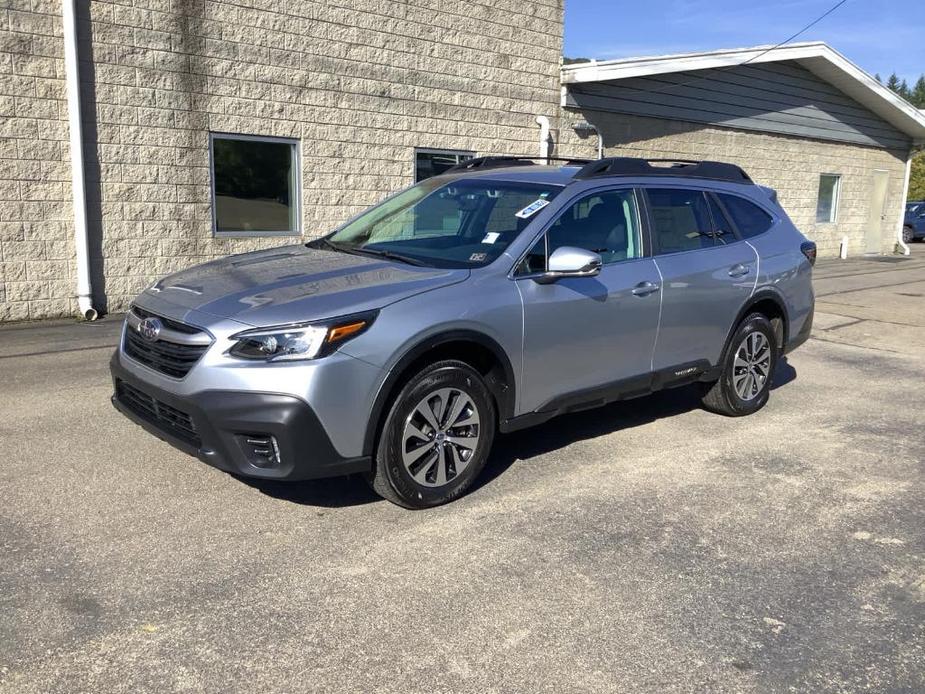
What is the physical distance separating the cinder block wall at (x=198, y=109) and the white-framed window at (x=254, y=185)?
140 mm

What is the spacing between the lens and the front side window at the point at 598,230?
15.6 feet

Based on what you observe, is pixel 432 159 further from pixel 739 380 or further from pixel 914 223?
pixel 914 223

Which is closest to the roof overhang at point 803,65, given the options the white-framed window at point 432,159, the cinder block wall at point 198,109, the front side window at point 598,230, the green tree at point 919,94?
the cinder block wall at point 198,109

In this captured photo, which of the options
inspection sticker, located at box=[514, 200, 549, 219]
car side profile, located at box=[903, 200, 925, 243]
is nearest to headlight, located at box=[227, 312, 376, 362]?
inspection sticker, located at box=[514, 200, 549, 219]

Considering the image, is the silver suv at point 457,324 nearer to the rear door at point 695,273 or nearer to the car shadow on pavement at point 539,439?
the rear door at point 695,273

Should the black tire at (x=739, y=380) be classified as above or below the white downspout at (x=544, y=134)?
below

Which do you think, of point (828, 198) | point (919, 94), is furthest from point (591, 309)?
point (919, 94)

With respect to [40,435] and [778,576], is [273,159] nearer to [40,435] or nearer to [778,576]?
[40,435]

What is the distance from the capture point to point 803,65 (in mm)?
18219

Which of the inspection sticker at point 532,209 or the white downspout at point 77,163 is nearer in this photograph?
the inspection sticker at point 532,209

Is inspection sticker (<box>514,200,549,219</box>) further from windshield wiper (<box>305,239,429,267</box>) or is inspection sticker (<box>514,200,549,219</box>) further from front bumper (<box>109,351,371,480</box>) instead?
front bumper (<box>109,351,371,480</box>)

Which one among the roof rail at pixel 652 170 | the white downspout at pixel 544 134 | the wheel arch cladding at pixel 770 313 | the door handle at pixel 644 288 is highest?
the white downspout at pixel 544 134

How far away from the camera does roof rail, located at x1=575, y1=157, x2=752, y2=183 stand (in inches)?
208

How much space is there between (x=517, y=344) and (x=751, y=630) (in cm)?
185
